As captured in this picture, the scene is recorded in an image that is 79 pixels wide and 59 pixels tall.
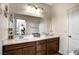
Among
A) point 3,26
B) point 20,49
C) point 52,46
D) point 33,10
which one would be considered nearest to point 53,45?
point 52,46

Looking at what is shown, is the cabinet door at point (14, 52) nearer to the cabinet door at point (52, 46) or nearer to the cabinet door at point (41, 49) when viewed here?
the cabinet door at point (41, 49)

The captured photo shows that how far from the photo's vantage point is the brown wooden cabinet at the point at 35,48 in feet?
3.72

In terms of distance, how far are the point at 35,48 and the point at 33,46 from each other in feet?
0.13

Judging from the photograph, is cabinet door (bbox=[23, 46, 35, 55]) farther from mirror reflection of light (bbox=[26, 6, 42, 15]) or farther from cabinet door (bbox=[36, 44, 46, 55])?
mirror reflection of light (bbox=[26, 6, 42, 15])

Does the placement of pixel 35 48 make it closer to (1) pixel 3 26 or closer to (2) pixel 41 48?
(2) pixel 41 48

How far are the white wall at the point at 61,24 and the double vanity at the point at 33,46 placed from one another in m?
0.07

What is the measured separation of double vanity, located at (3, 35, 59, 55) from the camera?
113 centimetres

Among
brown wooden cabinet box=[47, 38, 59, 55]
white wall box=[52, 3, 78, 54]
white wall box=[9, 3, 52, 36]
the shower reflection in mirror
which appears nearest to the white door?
→ white wall box=[52, 3, 78, 54]

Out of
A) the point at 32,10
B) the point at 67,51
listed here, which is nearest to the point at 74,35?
the point at 67,51

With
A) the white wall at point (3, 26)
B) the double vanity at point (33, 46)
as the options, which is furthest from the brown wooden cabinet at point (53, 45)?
the white wall at point (3, 26)

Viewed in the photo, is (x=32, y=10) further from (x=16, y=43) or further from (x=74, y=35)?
(x=74, y=35)

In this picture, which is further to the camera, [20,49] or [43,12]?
[43,12]

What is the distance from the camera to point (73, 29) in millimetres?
1216
